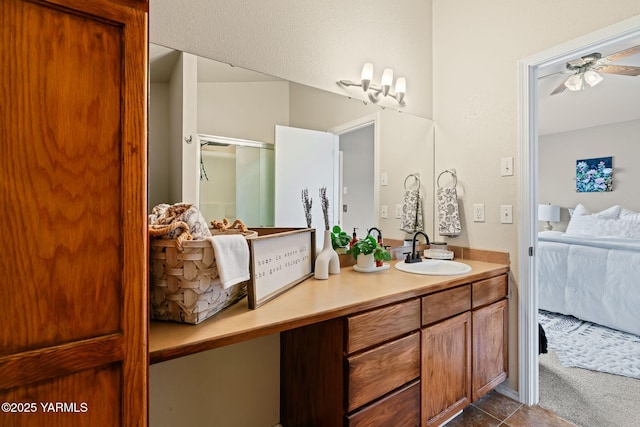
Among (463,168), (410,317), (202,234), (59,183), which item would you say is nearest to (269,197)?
(202,234)

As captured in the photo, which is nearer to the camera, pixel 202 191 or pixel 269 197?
pixel 202 191

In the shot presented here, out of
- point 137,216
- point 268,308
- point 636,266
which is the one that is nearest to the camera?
point 137,216

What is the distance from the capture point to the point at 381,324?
4.16 ft

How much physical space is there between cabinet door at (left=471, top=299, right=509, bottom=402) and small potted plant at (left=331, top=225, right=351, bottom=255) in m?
0.79

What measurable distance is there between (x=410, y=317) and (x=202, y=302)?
2.93ft

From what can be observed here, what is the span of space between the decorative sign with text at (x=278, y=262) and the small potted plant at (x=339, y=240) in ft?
0.89

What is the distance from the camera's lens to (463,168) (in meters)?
2.25

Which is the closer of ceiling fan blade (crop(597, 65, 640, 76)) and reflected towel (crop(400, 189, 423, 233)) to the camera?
reflected towel (crop(400, 189, 423, 233))

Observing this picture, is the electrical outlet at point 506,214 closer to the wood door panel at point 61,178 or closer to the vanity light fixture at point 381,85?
the vanity light fixture at point 381,85

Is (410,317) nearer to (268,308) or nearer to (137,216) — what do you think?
(268,308)

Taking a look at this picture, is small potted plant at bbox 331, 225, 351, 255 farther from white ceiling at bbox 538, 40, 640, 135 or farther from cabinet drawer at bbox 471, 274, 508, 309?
white ceiling at bbox 538, 40, 640, 135

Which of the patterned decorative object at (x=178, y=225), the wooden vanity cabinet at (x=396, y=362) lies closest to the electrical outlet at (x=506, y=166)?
the wooden vanity cabinet at (x=396, y=362)

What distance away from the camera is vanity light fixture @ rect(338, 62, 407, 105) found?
1.98m

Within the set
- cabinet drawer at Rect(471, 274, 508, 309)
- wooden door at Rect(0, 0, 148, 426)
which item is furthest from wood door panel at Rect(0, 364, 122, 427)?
cabinet drawer at Rect(471, 274, 508, 309)
